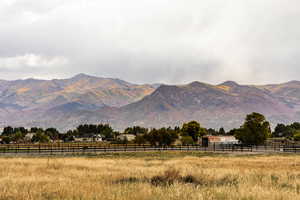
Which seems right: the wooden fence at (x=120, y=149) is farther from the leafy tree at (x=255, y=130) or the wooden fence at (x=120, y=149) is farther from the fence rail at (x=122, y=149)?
the leafy tree at (x=255, y=130)

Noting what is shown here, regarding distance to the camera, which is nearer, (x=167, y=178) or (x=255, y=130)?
(x=167, y=178)

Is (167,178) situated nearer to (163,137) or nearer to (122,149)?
(122,149)

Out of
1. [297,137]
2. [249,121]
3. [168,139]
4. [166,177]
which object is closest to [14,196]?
[166,177]

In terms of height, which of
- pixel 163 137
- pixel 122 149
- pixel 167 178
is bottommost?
pixel 122 149

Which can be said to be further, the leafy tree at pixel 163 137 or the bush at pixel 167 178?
the leafy tree at pixel 163 137

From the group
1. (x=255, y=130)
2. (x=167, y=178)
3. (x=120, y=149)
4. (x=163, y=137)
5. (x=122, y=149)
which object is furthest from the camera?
(x=163, y=137)

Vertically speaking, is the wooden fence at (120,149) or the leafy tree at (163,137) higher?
the leafy tree at (163,137)

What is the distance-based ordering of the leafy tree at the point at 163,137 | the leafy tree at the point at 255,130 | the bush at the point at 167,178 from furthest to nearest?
the leafy tree at the point at 163,137 → the leafy tree at the point at 255,130 → the bush at the point at 167,178

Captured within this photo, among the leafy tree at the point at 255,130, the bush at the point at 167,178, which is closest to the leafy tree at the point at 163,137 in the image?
the leafy tree at the point at 255,130

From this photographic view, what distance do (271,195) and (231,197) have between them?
1531 mm

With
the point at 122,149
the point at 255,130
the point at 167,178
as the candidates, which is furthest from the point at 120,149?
the point at 167,178

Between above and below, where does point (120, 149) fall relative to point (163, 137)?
below

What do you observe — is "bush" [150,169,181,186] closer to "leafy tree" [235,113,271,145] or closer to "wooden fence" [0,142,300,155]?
"wooden fence" [0,142,300,155]

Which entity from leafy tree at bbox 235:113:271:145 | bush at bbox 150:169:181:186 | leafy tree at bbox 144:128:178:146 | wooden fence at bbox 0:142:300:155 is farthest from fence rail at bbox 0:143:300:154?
bush at bbox 150:169:181:186
